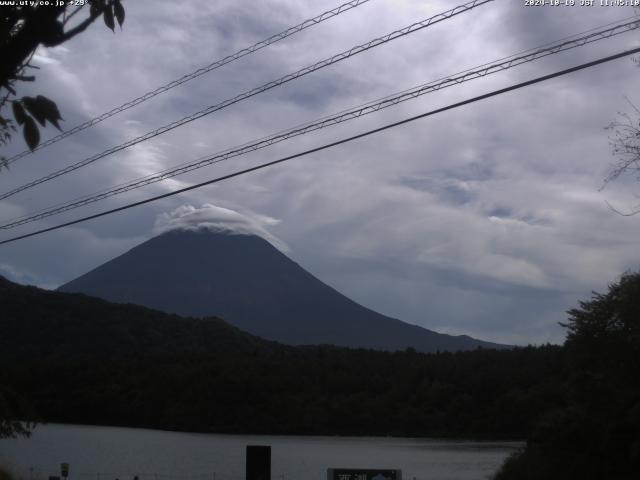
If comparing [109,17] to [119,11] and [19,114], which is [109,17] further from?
[19,114]

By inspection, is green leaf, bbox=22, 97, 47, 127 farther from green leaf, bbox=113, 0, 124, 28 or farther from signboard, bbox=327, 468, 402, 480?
signboard, bbox=327, 468, 402, 480

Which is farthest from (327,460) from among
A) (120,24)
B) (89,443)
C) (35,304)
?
Result: (35,304)

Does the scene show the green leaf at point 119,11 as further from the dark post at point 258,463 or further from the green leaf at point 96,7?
the dark post at point 258,463

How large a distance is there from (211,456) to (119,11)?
5125 centimetres

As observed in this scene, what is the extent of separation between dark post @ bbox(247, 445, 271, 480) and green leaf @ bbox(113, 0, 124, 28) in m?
9.83

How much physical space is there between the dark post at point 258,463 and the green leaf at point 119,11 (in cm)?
983

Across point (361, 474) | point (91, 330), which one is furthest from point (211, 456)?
point (91, 330)

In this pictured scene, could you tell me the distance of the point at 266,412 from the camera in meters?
83.2

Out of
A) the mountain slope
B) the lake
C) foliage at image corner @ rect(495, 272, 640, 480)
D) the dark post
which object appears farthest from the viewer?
the mountain slope

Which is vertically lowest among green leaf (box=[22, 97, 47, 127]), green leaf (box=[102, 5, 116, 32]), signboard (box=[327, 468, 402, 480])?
signboard (box=[327, 468, 402, 480])

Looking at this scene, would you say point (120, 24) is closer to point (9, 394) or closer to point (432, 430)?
point (9, 394)

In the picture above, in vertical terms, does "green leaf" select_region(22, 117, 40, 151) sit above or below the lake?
above

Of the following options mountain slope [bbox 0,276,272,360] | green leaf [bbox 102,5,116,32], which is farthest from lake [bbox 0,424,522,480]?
green leaf [bbox 102,5,116,32]

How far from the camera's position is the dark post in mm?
12680
